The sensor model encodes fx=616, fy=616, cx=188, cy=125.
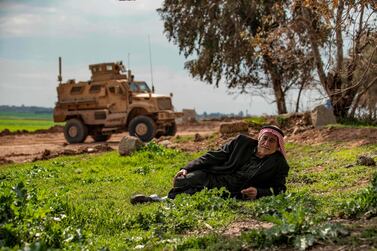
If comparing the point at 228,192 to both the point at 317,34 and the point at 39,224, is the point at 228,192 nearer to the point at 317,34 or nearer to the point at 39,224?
the point at 39,224

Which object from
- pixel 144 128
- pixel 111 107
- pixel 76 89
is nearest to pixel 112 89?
pixel 111 107

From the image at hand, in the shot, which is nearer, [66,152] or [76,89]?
[66,152]

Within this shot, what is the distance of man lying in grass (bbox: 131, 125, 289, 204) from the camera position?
26.8ft

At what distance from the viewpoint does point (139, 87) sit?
23.9 m

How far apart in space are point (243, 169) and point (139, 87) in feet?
51.9

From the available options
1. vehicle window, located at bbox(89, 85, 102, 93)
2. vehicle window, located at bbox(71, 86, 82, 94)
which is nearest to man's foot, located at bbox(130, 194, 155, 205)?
vehicle window, located at bbox(89, 85, 102, 93)

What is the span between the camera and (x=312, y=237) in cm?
503

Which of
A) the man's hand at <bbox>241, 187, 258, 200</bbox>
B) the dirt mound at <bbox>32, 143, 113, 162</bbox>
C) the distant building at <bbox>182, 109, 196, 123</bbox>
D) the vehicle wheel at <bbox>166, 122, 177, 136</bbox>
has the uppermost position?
the distant building at <bbox>182, 109, 196, 123</bbox>

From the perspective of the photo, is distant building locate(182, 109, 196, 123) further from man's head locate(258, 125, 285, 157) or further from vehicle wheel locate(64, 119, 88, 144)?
man's head locate(258, 125, 285, 157)

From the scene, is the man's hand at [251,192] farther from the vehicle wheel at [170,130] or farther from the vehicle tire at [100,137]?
the vehicle tire at [100,137]

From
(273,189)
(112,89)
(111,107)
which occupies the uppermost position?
(112,89)

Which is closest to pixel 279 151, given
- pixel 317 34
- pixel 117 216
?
pixel 117 216

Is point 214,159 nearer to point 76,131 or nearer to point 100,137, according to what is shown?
point 76,131

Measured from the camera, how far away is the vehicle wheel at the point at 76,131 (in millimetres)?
24000
